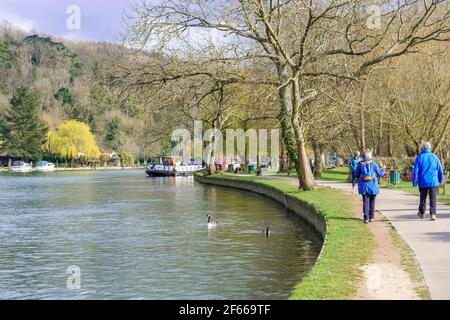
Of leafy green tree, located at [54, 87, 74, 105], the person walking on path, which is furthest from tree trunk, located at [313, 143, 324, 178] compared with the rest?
leafy green tree, located at [54, 87, 74, 105]

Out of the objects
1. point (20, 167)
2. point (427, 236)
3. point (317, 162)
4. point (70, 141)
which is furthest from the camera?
point (70, 141)

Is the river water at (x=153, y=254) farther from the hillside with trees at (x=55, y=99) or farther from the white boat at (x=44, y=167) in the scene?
the hillside with trees at (x=55, y=99)

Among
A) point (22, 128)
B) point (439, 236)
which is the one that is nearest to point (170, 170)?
point (22, 128)

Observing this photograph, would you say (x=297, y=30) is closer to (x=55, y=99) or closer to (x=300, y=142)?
(x=300, y=142)

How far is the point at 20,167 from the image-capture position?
12131cm

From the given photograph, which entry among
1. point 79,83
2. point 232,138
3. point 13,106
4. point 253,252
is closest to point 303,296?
point 253,252

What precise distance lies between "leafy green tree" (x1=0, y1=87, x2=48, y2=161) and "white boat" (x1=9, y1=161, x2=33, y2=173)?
1836 millimetres

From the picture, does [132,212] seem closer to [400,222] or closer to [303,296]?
[400,222]

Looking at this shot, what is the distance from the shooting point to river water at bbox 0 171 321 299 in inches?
546

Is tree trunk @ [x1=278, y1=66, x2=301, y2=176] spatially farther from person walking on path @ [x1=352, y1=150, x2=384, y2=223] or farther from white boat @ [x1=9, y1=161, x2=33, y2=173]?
white boat @ [x1=9, y1=161, x2=33, y2=173]

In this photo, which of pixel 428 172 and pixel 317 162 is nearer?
pixel 428 172

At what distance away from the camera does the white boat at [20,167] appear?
121 m

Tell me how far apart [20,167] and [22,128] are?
7.99 metres
